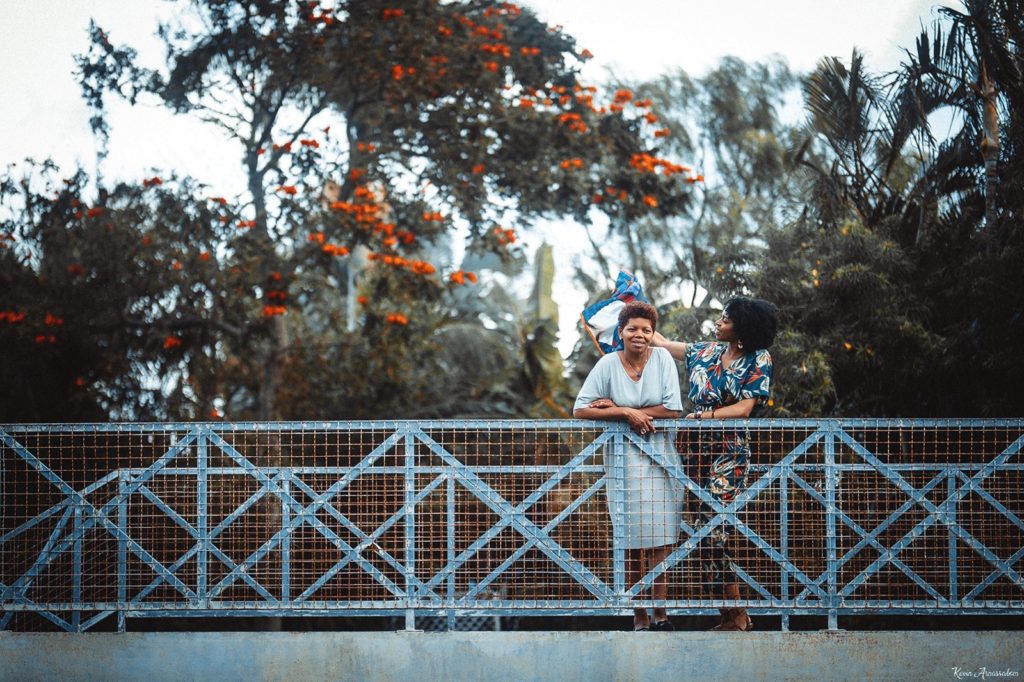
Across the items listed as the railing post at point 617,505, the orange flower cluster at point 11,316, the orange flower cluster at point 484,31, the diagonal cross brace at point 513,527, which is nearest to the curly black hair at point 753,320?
the railing post at point 617,505

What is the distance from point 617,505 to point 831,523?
0.95 m

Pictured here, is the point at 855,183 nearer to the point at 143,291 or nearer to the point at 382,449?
the point at 382,449

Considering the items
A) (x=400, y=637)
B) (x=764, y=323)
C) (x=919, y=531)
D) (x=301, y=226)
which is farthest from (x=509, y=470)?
(x=301, y=226)

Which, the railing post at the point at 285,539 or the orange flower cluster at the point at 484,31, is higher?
the orange flower cluster at the point at 484,31

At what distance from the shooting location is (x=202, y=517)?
4969mm

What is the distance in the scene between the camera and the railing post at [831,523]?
4805 mm

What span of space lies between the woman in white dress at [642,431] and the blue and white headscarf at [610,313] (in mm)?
368

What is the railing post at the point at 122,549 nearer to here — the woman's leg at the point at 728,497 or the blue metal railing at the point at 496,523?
the blue metal railing at the point at 496,523

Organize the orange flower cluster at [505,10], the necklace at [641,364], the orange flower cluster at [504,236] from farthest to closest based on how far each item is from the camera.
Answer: the orange flower cluster at [505,10] < the orange flower cluster at [504,236] < the necklace at [641,364]

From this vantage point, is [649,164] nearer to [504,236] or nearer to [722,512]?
[504,236]

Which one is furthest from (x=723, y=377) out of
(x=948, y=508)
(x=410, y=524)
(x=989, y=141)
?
(x=989, y=141)

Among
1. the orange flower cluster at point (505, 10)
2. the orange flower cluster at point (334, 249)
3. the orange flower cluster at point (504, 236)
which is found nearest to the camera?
the orange flower cluster at point (334, 249)

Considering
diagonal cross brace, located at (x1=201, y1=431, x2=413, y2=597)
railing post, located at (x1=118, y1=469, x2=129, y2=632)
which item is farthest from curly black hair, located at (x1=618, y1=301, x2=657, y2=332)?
railing post, located at (x1=118, y1=469, x2=129, y2=632)

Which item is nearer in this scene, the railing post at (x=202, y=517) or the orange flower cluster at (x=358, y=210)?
the railing post at (x=202, y=517)
